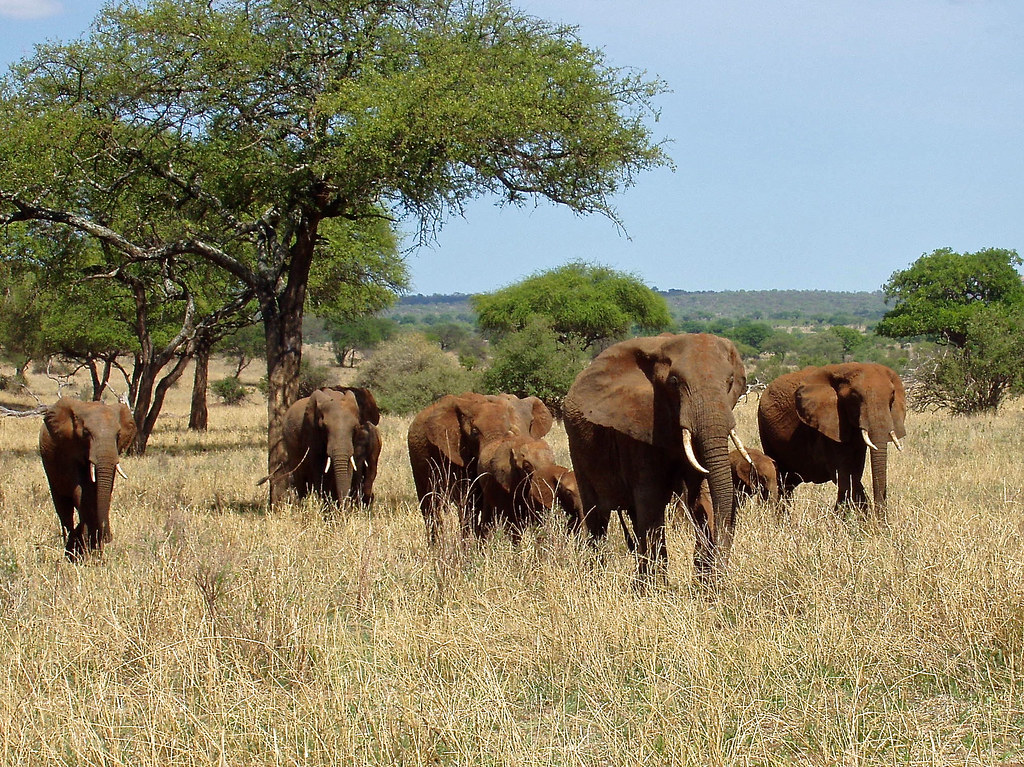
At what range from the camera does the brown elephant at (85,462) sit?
31.0 feet

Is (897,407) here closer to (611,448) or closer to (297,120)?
(611,448)

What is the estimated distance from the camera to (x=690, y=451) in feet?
20.4

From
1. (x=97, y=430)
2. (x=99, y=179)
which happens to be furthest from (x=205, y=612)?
(x=99, y=179)

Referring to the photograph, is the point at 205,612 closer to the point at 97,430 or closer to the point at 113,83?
the point at 97,430

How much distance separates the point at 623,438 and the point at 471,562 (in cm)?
134

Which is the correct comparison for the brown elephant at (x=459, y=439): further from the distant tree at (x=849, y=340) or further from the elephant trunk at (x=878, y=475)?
the distant tree at (x=849, y=340)

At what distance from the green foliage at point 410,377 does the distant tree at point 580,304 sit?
3658 mm

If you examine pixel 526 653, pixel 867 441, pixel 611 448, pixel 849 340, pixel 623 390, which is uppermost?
pixel 849 340

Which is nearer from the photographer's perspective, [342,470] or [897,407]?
[897,407]

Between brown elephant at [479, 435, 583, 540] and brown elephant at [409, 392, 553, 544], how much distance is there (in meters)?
0.21

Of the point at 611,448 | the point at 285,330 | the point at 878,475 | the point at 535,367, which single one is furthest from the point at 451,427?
the point at 535,367

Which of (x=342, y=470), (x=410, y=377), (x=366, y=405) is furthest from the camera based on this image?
(x=410, y=377)

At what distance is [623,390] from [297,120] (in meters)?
8.89

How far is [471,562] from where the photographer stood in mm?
7344
